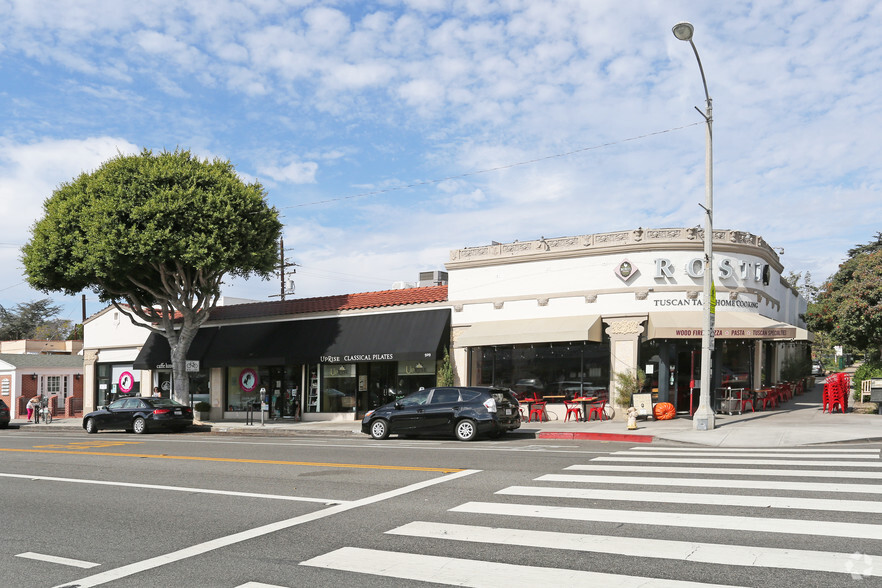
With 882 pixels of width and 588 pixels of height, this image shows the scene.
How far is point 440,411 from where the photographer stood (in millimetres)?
18203

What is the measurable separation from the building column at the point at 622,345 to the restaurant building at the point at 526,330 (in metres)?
0.04

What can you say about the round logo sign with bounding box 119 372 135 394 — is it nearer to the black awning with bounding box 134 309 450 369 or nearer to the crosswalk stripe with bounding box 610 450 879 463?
the black awning with bounding box 134 309 450 369

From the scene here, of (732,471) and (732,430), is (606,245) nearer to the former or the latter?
(732,430)

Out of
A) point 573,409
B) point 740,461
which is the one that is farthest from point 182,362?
point 740,461

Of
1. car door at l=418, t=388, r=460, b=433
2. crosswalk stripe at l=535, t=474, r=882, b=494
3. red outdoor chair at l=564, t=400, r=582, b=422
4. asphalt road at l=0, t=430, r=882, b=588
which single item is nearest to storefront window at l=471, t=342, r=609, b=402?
red outdoor chair at l=564, t=400, r=582, b=422

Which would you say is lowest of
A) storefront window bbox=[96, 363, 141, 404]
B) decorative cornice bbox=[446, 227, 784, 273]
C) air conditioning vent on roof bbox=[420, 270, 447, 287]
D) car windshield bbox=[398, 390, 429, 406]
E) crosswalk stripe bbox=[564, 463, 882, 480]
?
storefront window bbox=[96, 363, 141, 404]

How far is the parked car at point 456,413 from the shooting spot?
1775cm

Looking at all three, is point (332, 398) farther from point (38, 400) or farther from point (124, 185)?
point (38, 400)

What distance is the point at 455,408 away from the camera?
18047 millimetres

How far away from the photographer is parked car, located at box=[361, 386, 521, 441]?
17.8 m

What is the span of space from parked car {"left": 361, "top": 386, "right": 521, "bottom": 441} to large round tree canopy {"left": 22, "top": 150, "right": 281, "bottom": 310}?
400 inches

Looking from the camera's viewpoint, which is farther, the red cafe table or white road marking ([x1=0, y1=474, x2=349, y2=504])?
the red cafe table

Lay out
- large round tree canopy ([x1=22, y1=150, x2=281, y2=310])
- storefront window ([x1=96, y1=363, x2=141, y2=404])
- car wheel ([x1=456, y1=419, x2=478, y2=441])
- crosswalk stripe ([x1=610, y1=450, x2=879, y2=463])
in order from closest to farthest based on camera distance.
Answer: crosswalk stripe ([x1=610, y1=450, x2=879, y2=463])
car wheel ([x1=456, y1=419, x2=478, y2=441])
large round tree canopy ([x1=22, y1=150, x2=281, y2=310])
storefront window ([x1=96, y1=363, x2=141, y2=404])

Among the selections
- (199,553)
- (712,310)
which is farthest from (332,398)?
(199,553)
